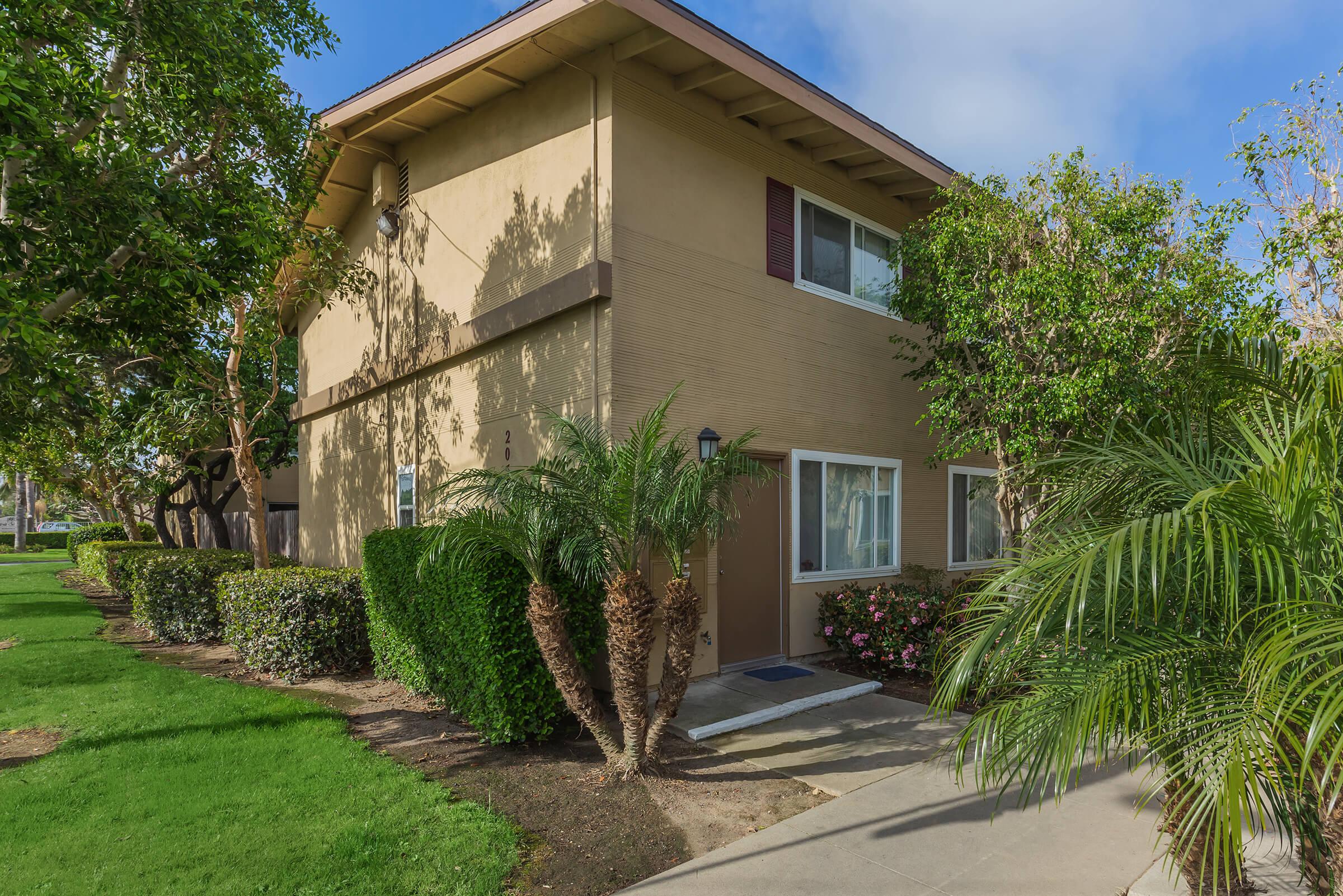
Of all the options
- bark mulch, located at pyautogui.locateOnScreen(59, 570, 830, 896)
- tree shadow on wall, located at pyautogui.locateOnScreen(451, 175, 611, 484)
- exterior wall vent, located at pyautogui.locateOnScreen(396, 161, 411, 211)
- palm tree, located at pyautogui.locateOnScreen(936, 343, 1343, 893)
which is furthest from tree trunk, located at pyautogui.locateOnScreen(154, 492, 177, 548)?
palm tree, located at pyautogui.locateOnScreen(936, 343, 1343, 893)

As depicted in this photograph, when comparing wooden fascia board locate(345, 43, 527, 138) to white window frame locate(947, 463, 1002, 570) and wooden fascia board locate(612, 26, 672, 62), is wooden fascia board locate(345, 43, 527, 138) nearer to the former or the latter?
wooden fascia board locate(612, 26, 672, 62)

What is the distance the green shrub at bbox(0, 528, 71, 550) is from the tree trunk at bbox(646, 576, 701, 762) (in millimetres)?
46623

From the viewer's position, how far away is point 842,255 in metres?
10.3

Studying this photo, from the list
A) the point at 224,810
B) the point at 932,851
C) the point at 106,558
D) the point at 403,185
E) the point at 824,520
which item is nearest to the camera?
the point at 932,851

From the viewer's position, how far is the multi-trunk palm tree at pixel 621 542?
5570 mm

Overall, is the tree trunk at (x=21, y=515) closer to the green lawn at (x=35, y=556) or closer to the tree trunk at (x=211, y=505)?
the green lawn at (x=35, y=556)

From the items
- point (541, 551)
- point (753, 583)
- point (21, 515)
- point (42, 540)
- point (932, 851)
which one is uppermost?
point (541, 551)

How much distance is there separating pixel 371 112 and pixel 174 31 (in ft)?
9.98

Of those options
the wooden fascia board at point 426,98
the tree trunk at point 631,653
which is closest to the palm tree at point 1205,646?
the tree trunk at point 631,653

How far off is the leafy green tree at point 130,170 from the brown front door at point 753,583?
5497mm

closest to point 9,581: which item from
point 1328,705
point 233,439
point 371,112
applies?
point 233,439

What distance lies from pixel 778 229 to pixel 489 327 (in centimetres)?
352

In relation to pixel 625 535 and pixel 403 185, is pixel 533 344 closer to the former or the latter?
pixel 625 535

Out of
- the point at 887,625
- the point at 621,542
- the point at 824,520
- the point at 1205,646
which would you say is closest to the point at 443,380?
the point at 824,520
